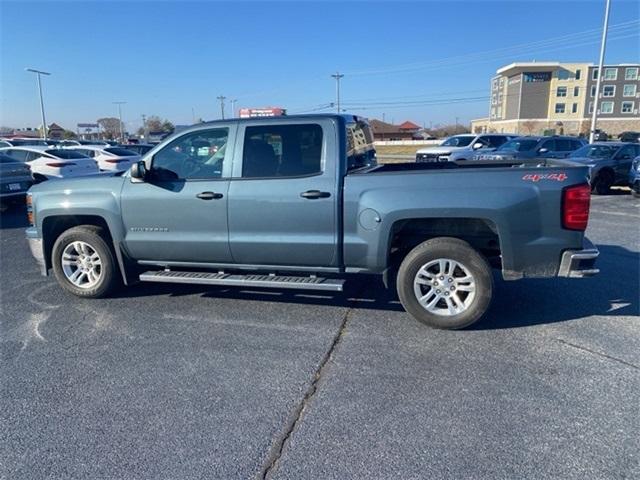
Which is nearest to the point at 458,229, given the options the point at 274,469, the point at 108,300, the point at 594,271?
the point at 594,271

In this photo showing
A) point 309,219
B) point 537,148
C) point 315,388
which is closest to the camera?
point 315,388

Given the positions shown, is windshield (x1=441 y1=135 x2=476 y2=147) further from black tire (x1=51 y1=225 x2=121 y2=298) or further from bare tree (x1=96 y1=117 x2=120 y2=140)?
bare tree (x1=96 y1=117 x2=120 y2=140)

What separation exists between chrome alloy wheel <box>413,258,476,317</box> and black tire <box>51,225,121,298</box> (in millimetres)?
3359

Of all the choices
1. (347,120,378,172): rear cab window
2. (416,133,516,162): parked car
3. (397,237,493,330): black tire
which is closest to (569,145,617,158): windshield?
(416,133,516,162): parked car

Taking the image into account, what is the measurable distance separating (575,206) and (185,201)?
3.68 metres

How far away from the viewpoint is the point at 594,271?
12.8 ft

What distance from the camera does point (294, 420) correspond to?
113 inches

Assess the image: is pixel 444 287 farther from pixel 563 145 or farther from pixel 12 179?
pixel 563 145

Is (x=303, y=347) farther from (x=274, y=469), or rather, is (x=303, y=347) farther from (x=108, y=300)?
(x=108, y=300)

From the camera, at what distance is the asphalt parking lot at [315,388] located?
251 cm

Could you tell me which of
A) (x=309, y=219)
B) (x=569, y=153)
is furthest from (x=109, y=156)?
(x=569, y=153)

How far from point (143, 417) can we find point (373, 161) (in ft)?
12.3

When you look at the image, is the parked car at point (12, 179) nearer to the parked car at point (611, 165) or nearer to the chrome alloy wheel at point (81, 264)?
the chrome alloy wheel at point (81, 264)

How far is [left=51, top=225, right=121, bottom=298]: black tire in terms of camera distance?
4.96 m
